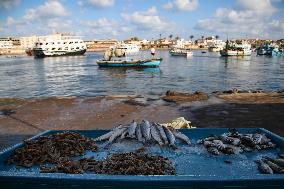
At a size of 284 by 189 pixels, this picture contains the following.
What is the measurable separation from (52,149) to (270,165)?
4.77 m

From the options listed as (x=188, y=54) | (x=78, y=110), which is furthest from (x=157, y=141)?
(x=188, y=54)

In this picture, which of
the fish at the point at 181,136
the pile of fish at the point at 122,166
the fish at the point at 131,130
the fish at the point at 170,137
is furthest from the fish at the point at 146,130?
the pile of fish at the point at 122,166

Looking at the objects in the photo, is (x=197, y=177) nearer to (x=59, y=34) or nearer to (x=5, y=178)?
(x=5, y=178)

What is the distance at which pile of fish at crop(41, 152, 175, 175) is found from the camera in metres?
5.72

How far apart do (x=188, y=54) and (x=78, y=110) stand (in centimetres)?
10056

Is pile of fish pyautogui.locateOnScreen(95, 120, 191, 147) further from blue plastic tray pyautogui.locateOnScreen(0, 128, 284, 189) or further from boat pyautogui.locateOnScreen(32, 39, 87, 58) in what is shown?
boat pyautogui.locateOnScreen(32, 39, 87, 58)

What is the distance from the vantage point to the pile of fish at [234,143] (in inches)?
274

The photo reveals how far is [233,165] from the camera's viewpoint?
20.6 ft

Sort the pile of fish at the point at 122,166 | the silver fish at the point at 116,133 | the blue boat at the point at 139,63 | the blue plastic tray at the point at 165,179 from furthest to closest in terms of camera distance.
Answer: the blue boat at the point at 139,63
the silver fish at the point at 116,133
the pile of fish at the point at 122,166
the blue plastic tray at the point at 165,179

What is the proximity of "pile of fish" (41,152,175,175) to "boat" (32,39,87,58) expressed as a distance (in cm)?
12708

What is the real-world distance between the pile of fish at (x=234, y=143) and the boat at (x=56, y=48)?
416ft

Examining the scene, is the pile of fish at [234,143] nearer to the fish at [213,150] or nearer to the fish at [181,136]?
the fish at [213,150]

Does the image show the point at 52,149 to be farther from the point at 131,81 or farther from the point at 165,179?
the point at 131,81

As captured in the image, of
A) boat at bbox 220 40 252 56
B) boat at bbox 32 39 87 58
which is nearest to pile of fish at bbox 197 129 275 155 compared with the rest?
boat at bbox 220 40 252 56
